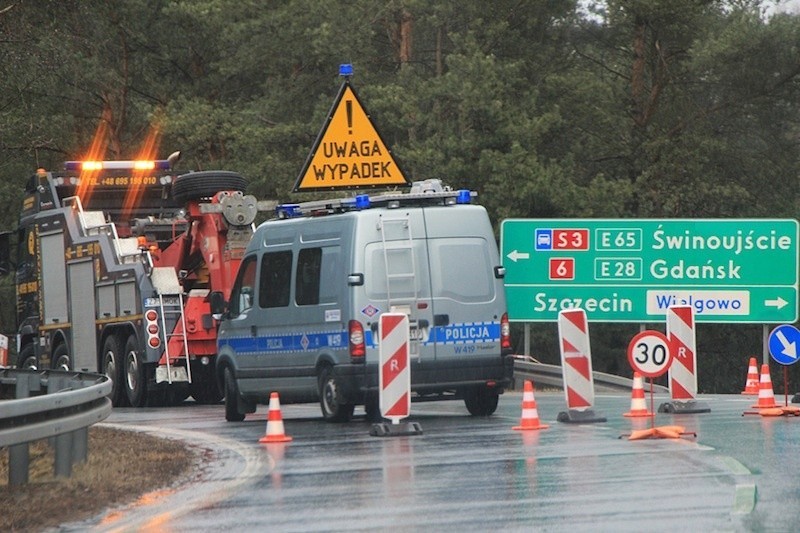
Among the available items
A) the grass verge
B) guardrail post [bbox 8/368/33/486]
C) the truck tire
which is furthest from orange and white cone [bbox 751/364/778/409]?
guardrail post [bbox 8/368/33/486]

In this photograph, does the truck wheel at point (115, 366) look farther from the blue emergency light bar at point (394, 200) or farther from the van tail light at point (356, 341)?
the van tail light at point (356, 341)

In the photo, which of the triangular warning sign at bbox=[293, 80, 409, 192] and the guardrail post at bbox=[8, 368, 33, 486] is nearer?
the guardrail post at bbox=[8, 368, 33, 486]

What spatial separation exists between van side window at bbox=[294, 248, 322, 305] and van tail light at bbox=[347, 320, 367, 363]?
84 cm

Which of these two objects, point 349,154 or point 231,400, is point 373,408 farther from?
point 349,154

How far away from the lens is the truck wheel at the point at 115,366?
85.5ft

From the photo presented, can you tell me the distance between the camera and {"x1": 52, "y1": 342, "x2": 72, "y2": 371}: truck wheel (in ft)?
90.9

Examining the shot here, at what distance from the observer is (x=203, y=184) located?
25828 mm

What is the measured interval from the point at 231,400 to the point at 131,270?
15.7 feet

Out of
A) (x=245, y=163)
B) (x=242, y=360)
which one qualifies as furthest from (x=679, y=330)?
(x=245, y=163)

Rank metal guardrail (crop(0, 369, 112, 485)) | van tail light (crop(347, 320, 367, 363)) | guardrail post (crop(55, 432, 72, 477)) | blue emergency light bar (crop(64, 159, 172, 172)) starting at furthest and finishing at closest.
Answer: blue emergency light bar (crop(64, 159, 172, 172)) → van tail light (crop(347, 320, 367, 363)) → guardrail post (crop(55, 432, 72, 477)) → metal guardrail (crop(0, 369, 112, 485))

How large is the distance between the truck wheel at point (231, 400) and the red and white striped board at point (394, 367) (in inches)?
149

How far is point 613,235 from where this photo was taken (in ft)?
101

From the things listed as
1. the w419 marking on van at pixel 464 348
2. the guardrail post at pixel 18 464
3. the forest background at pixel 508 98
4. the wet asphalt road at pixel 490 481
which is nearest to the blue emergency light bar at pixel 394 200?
the w419 marking on van at pixel 464 348

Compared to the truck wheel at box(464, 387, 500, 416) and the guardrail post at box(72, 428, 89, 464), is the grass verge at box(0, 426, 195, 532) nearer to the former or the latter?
the guardrail post at box(72, 428, 89, 464)
